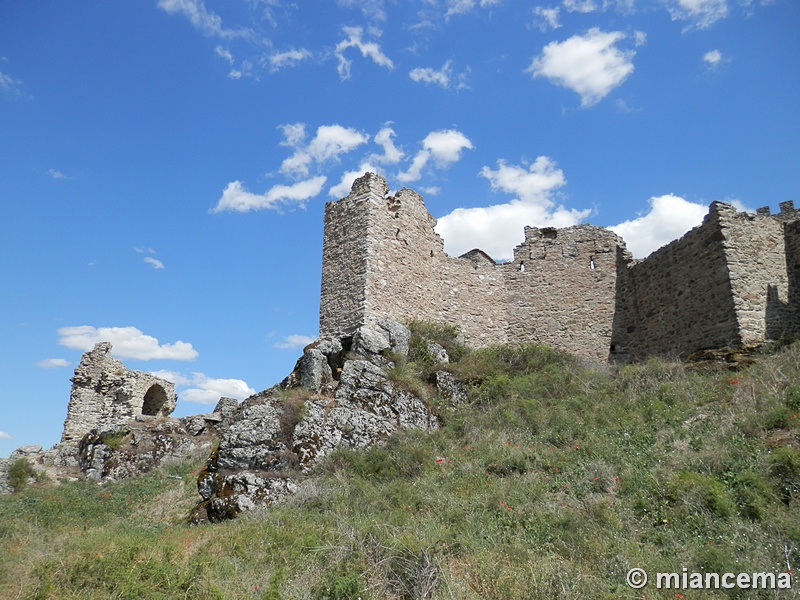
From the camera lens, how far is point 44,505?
41.6 ft

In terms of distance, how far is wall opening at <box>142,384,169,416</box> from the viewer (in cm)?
2675

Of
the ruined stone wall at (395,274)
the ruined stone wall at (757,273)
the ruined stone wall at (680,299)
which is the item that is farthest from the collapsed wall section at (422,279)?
Answer: the ruined stone wall at (757,273)

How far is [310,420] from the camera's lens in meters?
12.7

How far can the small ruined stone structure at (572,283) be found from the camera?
14.7 metres

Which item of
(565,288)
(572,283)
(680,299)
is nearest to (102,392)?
(565,288)

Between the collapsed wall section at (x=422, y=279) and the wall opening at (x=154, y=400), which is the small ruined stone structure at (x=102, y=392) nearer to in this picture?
the wall opening at (x=154, y=400)

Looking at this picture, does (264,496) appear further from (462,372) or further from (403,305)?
(403,305)

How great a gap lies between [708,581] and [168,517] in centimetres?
1076

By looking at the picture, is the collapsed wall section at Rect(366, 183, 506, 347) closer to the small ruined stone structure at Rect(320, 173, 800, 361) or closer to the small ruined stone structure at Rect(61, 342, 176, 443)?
the small ruined stone structure at Rect(320, 173, 800, 361)

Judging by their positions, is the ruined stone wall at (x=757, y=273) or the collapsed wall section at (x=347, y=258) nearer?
the ruined stone wall at (x=757, y=273)

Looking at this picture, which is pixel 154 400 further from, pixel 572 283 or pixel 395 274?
pixel 572 283

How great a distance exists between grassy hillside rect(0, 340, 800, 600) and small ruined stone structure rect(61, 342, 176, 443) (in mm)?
11468

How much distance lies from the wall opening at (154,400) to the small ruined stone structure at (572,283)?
46.0 feet

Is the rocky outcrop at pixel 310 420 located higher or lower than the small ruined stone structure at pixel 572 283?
lower
